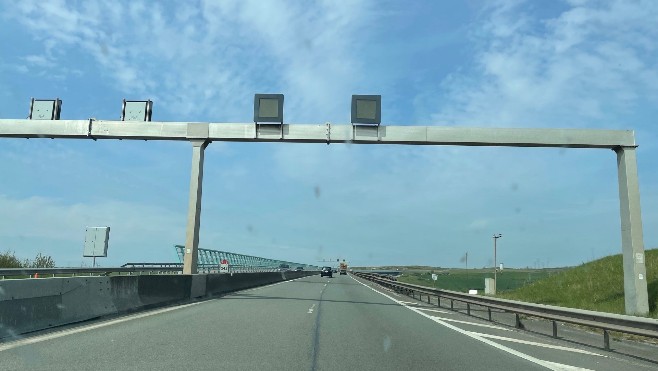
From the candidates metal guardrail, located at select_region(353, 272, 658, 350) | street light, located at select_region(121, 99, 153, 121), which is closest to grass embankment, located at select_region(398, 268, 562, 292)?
metal guardrail, located at select_region(353, 272, 658, 350)

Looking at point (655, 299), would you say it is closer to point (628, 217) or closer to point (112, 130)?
point (628, 217)

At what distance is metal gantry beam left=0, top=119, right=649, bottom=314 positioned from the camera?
21.0m

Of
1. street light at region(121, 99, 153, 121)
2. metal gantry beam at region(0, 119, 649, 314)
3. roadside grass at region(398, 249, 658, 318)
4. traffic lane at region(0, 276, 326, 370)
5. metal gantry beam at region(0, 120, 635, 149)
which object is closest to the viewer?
traffic lane at region(0, 276, 326, 370)

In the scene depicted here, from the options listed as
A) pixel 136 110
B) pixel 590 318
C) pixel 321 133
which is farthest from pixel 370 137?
pixel 590 318

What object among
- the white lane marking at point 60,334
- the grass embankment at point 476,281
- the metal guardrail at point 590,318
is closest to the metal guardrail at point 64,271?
the white lane marking at point 60,334

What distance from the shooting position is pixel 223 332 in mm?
11359

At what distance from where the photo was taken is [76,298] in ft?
39.8

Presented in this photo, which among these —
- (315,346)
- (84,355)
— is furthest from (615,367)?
(84,355)

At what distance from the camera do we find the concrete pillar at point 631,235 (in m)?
20.0

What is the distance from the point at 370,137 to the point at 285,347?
1366 centimetres

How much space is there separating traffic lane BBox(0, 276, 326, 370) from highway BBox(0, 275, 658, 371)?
0.01 metres

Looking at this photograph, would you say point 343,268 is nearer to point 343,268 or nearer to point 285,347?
point 343,268

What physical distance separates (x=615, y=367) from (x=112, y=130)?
20013 mm

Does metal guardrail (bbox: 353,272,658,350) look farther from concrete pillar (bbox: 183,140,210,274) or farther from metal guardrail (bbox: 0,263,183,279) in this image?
metal guardrail (bbox: 0,263,183,279)
